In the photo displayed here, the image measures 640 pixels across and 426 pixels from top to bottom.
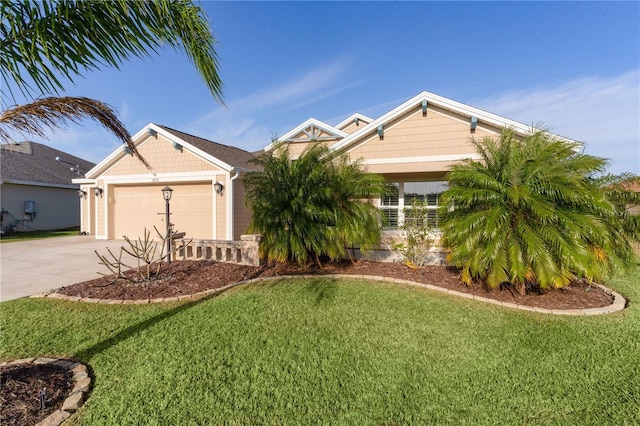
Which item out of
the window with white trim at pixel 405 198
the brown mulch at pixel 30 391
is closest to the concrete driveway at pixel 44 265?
the brown mulch at pixel 30 391

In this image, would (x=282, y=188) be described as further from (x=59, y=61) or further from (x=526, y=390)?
(x=526, y=390)

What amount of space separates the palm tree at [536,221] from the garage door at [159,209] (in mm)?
9820

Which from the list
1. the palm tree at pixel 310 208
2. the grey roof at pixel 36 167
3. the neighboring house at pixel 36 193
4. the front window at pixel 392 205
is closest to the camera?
the palm tree at pixel 310 208

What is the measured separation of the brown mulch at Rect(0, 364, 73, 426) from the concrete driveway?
11.9ft

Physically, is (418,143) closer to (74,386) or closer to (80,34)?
(80,34)

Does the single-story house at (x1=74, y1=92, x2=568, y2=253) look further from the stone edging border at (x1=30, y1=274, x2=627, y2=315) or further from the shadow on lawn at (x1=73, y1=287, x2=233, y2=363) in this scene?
the shadow on lawn at (x1=73, y1=287, x2=233, y2=363)

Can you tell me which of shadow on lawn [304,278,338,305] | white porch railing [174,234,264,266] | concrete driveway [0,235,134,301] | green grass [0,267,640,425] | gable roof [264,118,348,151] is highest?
gable roof [264,118,348,151]

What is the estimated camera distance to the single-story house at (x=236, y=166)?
8445 mm

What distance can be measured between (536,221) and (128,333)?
709 centimetres

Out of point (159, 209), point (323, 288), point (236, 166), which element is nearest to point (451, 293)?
point (323, 288)

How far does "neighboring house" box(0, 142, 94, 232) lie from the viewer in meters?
17.7

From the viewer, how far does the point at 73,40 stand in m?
2.47

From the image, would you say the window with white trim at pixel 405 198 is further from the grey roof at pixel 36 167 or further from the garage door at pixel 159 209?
the grey roof at pixel 36 167

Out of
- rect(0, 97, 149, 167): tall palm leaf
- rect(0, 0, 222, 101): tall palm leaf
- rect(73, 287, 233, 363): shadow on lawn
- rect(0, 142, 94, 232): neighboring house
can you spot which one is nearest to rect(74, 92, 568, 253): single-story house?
rect(73, 287, 233, 363): shadow on lawn
